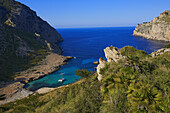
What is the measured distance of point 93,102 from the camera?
559 inches

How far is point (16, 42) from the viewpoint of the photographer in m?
95.6

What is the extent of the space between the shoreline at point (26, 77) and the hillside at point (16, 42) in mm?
5357

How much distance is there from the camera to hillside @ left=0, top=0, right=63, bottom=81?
7407cm

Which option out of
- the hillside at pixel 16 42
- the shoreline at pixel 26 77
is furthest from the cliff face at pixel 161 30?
the hillside at pixel 16 42

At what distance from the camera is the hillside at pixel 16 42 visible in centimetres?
7407

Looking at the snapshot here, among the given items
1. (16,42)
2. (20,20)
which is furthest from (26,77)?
(20,20)

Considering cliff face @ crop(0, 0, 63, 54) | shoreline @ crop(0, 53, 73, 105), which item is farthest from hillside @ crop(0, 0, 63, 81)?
shoreline @ crop(0, 53, 73, 105)

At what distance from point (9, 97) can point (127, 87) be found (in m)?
50.3

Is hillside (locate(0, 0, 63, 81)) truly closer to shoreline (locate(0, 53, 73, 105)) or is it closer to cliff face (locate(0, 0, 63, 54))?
cliff face (locate(0, 0, 63, 54))

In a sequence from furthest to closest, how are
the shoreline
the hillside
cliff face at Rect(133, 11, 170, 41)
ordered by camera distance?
cliff face at Rect(133, 11, 170, 41) < the hillside < the shoreline

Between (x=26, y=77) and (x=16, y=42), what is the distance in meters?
48.3

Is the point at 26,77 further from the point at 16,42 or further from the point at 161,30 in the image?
the point at 161,30

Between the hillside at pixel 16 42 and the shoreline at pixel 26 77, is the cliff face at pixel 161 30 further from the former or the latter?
the hillside at pixel 16 42

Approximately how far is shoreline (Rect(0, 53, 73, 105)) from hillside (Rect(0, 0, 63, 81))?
536 centimetres
